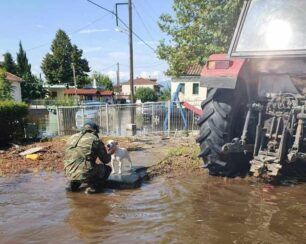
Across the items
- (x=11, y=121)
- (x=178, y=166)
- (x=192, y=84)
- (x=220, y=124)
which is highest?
(x=192, y=84)

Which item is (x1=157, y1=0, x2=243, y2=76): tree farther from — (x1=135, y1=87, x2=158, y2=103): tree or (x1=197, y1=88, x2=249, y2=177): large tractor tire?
(x1=135, y1=87, x2=158, y2=103): tree

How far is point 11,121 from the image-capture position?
1262cm

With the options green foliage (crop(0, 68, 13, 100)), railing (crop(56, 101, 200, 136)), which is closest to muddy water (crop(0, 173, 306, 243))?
railing (crop(56, 101, 200, 136))

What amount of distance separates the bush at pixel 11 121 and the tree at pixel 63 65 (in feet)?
172

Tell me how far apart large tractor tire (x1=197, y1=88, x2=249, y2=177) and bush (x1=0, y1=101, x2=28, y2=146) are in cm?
802

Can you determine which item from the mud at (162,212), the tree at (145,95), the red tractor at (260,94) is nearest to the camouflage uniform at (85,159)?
the mud at (162,212)

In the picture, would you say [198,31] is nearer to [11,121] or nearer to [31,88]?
[11,121]

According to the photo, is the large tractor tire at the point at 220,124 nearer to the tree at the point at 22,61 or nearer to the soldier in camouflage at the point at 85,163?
the soldier in camouflage at the point at 85,163

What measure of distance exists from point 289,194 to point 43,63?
63.4 metres

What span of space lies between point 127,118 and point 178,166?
791cm

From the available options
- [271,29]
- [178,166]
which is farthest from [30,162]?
[271,29]

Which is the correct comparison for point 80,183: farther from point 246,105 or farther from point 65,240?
point 246,105

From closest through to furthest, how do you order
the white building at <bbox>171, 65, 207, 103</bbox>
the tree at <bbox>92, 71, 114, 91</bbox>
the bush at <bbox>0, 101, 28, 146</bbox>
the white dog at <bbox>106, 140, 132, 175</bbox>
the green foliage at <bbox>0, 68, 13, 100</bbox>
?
the white dog at <bbox>106, 140, 132, 175</bbox> → the bush at <bbox>0, 101, 28, 146</bbox> → the green foliage at <bbox>0, 68, 13, 100</bbox> → the white building at <bbox>171, 65, 207, 103</bbox> → the tree at <bbox>92, 71, 114, 91</bbox>

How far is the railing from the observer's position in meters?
14.8
